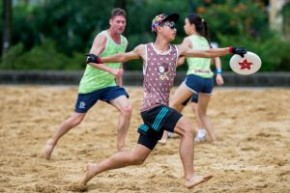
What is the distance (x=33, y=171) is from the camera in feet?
33.9

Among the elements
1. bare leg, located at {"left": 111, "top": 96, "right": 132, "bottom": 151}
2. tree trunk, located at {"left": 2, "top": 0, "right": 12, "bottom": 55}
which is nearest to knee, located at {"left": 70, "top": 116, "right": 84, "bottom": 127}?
bare leg, located at {"left": 111, "top": 96, "right": 132, "bottom": 151}

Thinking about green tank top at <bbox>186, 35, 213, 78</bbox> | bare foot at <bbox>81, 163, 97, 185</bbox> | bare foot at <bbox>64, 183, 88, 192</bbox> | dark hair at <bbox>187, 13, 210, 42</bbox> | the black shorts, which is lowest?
bare foot at <bbox>64, 183, 88, 192</bbox>

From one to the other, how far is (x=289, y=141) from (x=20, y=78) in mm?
11314

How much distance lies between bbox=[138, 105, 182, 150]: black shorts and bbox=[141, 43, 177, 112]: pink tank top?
0.08 metres

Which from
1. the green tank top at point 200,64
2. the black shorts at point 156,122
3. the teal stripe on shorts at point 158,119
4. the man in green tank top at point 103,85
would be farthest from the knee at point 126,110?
the teal stripe on shorts at point 158,119

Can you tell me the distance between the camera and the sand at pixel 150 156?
9.45 meters

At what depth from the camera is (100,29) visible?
26500mm

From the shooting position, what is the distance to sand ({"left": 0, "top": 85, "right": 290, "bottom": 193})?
9445 millimetres

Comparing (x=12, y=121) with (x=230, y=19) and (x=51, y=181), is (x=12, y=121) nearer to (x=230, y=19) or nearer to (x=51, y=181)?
(x=51, y=181)

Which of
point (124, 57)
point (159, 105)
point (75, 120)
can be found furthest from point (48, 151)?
point (159, 105)

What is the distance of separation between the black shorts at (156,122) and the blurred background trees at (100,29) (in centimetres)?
1459

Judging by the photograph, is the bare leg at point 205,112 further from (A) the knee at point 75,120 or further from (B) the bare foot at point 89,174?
(B) the bare foot at point 89,174

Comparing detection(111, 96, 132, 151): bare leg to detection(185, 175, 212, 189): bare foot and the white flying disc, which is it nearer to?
the white flying disc

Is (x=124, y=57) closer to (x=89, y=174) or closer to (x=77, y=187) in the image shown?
(x=89, y=174)
